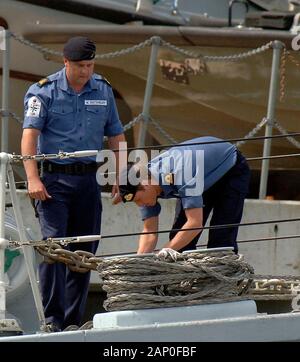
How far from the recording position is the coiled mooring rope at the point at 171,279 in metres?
5.15

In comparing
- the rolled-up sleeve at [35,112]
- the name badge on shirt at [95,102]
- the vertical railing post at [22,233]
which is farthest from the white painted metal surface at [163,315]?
the name badge on shirt at [95,102]

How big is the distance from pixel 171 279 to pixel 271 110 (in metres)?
3.28

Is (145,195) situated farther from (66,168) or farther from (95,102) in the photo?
(95,102)

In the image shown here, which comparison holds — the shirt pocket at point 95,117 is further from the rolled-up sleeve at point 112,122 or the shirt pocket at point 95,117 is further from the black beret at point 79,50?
the black beret at point 79,50

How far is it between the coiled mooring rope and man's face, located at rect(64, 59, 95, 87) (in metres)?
1.07

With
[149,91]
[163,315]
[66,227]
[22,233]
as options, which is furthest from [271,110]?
[163,315]

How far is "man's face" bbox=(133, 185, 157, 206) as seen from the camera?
5758 millimetres

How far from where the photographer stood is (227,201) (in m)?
6.07

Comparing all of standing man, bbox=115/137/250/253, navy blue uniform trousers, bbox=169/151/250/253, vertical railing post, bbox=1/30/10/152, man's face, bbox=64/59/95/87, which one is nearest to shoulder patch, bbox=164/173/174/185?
standing man, bbox=115/137/250/253

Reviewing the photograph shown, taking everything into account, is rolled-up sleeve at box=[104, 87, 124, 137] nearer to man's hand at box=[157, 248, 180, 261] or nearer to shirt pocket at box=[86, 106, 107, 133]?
shirt pocket at box=[86, 106, 107, 133]

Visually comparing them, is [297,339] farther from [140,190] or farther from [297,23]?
[297,23]

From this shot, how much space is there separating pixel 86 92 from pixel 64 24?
10.7 ft

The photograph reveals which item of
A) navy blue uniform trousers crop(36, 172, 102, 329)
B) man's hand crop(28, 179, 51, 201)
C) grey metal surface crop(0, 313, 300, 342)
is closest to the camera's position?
grey metal surface crop(0, 313, 300, 342)

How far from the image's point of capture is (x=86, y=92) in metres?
6.02
